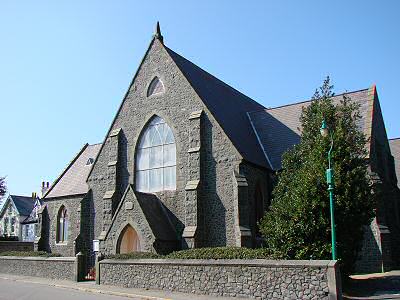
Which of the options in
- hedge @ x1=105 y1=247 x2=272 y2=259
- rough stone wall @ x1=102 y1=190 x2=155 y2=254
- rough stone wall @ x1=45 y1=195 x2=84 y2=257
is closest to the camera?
hedge @ x1=105 y1=247 x2=272 y2=259

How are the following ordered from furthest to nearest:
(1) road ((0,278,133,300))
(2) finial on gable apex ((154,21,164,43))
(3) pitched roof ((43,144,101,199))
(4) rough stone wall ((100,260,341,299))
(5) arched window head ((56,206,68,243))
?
1. (3) pitched roof ((43,144,101,199))
2. (5) arched window head ((56,206,68,243))
3. (2) finial on gable apex ((154,21,164,43))
4. (1) road ((0,278,133,300))
5. (4) rough stone wall ((100,260,341,299))

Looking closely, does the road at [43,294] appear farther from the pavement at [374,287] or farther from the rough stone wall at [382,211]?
the rough stone wall at [382,211]

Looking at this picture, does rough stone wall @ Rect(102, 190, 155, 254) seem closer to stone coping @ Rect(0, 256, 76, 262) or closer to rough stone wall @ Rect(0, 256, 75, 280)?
stone coping @ Rect(0, 256, 76, 262)

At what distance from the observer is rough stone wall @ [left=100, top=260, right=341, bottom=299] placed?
13.9 meters

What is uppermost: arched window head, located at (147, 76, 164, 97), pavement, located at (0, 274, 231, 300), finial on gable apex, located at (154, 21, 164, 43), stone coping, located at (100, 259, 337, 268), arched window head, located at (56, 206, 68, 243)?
finial on gable apex, located at (154, 21, 164, 43)

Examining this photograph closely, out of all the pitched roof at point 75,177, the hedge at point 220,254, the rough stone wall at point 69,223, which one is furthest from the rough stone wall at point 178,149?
the pitched roof at point 75,177

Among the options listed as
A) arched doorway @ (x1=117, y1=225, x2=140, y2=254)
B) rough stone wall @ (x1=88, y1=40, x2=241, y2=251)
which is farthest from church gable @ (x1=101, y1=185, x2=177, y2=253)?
rough stone wall @ (x1=88, y1=40, x2=241, y2=251)

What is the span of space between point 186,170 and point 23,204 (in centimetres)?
5485

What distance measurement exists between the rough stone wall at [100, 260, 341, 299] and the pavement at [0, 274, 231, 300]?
1.50ft

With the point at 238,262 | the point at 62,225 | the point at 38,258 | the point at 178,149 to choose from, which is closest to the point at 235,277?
the point at 238,262

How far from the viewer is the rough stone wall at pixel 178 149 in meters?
23.1

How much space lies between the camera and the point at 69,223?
32.4 m

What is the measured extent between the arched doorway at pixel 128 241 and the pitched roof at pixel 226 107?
7634mm

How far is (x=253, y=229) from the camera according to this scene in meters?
23.4
